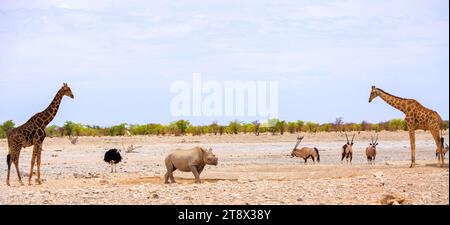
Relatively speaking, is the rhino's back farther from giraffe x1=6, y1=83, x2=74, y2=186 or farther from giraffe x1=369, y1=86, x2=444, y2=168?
giraffe x1=369, y1=86, x2=444, y2=168

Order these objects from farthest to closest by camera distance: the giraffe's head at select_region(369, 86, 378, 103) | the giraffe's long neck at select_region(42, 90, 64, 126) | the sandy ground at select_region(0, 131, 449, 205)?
the giraffe's head at select_region(369, 86, 378, 103) < the giraffe's long neck at select_region(42, 90, 64, 126) < the sandy ground at select_region(0, 131, 449, 205)

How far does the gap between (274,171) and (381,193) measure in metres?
7.42

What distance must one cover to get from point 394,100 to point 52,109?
8661 mm

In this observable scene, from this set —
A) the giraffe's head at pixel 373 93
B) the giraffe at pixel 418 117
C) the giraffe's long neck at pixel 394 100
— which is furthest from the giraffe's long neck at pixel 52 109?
the giraffe at pixel 418 117

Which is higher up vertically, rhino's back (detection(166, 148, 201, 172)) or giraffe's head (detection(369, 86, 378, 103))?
giraffe's head (detection(369, 86, 378, 103))

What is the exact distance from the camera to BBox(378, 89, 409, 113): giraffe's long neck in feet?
66.2

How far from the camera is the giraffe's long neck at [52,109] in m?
16.8

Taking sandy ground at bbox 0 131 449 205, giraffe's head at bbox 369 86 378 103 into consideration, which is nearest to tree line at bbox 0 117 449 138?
sandy ground at bbox 0 131 449 205

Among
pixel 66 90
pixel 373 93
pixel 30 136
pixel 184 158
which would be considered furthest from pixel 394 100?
pixel 30 136

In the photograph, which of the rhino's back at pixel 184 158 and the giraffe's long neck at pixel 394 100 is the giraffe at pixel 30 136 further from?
the giraffe's long neck at pixel 394 100

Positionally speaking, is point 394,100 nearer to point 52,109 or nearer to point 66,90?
point 66,90

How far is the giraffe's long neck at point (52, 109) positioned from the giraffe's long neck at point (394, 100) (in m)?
8.32

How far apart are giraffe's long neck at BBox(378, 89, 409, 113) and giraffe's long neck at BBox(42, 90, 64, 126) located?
27.3 ft
